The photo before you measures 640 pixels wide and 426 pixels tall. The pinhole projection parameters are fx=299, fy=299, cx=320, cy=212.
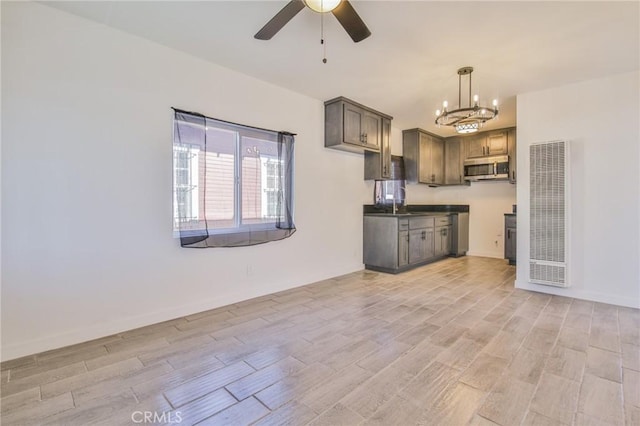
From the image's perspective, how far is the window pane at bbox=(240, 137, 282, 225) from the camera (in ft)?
11.4

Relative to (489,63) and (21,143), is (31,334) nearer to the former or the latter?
(21,143)

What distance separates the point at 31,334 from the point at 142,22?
2.58m

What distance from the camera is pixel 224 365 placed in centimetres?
207

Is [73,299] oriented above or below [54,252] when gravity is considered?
below

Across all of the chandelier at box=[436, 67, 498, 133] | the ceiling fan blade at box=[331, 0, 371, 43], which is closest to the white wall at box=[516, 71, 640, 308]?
the chandelier at box=[436, 67, 498, 133]

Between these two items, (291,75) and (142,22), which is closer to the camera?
(142,22)

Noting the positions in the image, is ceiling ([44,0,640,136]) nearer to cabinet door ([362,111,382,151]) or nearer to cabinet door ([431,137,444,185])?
A: cabinet door ([362,111,382,151])

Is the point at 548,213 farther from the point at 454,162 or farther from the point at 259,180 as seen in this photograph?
the point at 259,180

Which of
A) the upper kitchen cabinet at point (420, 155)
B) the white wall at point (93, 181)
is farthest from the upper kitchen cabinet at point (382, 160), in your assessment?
the white wall at point (93, 181)

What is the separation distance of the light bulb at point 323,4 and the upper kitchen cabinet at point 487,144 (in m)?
4.94

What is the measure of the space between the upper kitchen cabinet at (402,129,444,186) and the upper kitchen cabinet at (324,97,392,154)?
4.79 ft

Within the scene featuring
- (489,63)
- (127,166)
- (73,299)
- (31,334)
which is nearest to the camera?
(31,334)

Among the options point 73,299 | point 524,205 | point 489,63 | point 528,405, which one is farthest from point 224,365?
point 524,205

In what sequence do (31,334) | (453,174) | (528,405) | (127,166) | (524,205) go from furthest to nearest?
(453,174), (524,205), (127,166), (31,334), (528,405)
